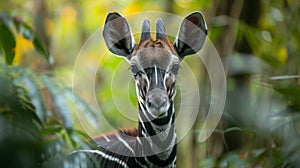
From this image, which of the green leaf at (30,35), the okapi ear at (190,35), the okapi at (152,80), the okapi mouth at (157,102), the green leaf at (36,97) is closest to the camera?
the okapi mouth at (157,102)

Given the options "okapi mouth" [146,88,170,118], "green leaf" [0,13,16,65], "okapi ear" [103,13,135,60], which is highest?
"green leaf" [0,13,16,65]

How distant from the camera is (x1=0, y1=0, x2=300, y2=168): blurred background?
2477mm

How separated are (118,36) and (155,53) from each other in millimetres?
222

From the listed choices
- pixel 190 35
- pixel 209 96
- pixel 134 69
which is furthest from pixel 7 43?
pixel 209 96

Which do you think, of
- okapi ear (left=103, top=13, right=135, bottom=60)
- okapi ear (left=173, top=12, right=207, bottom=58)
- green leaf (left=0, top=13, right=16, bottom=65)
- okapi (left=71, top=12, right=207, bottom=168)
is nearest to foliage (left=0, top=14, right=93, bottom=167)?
green leaf (left=0, top=13, right=16, bottom=65)

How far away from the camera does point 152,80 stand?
7.98ft

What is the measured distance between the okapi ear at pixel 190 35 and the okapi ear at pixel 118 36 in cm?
22

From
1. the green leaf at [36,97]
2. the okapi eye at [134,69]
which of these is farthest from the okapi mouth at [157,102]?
the green leaf at [36,97]

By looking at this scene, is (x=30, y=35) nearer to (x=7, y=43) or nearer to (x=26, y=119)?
(x=7, y=43)

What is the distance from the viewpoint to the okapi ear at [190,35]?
257 cm

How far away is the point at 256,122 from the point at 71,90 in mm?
1175

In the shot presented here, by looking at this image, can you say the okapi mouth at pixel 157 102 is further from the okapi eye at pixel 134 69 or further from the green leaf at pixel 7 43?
the green leaf at pixel 7 43

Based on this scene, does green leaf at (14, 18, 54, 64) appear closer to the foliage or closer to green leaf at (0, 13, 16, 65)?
the foliage

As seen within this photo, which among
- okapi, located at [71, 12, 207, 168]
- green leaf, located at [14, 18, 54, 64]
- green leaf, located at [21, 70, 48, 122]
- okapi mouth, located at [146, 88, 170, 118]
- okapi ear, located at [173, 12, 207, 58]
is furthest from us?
green leaf, located at [14, 18, 54, 64]
